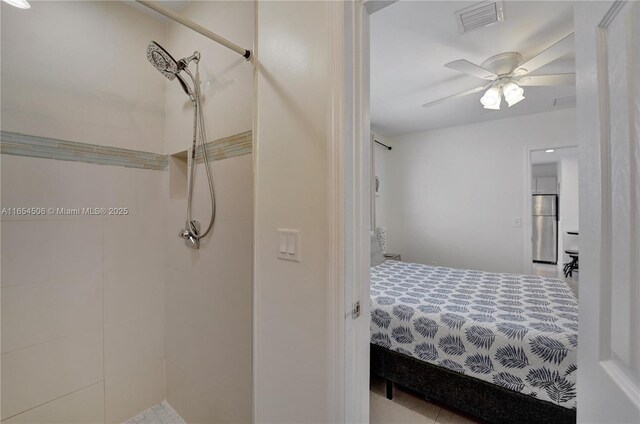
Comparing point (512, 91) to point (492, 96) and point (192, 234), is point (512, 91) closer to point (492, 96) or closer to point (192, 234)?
point (492, 96)

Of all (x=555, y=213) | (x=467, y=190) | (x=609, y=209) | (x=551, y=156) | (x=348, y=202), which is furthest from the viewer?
(x=555, y=213)

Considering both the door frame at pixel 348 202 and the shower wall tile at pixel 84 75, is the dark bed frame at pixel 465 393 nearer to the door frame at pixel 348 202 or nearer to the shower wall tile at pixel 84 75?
the door frame at pixel 348 202

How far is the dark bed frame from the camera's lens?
1.39 metres

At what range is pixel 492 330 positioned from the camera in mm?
1547

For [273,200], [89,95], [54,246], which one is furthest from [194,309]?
[89,95]

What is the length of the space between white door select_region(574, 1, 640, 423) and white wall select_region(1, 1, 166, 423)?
76.8 inches

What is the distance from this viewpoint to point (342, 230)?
0.89 metres

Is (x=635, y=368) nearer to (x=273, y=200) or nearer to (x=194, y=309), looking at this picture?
(x=273, y=200)

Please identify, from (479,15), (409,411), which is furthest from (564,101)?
(409,411)

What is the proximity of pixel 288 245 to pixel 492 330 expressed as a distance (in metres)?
1.34

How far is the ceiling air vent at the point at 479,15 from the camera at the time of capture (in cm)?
A: 163

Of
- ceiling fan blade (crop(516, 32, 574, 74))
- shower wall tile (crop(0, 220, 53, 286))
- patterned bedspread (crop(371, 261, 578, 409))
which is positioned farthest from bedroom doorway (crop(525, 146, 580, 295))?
shower wall tile (crop(0, 220, 53, 286))

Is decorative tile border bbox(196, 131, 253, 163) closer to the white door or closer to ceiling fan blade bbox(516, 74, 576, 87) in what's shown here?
the white door

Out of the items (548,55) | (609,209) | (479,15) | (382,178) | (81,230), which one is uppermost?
(479,15)
